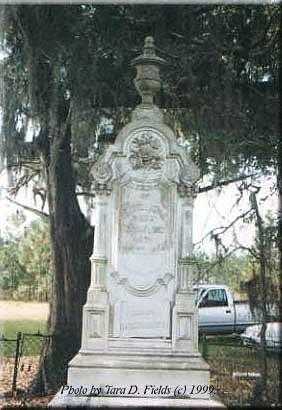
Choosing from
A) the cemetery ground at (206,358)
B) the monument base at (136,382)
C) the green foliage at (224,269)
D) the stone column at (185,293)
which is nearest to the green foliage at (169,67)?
the green foliage at (224,269)

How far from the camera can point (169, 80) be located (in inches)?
235

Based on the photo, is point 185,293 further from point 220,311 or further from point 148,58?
point 148,58

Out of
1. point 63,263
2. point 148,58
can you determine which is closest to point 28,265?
point 63,263

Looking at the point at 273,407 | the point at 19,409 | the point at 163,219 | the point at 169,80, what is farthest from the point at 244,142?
the point at 19,409

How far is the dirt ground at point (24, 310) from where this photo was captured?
6.36 m

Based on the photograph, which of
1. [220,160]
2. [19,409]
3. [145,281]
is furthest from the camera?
[220,160]

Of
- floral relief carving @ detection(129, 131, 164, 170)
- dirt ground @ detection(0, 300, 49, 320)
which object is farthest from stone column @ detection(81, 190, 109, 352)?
dirt ground @ detection(0, 300, 49, 320)

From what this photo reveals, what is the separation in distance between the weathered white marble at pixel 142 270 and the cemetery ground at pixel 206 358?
1474 millimetres

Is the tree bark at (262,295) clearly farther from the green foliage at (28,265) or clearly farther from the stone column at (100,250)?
the green foliage at (28,265)

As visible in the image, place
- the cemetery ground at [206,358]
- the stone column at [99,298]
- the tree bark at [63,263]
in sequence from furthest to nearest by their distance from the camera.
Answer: the tree bark at [63,263], the cemetery ground at [206,358], the stone column at [99,298]

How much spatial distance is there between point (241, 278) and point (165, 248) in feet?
6.63

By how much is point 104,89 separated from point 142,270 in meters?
2.25

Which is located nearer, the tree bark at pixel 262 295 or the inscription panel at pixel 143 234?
the inscription panel at pixel 143 234

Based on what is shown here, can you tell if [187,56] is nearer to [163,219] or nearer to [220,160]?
[220,160]
